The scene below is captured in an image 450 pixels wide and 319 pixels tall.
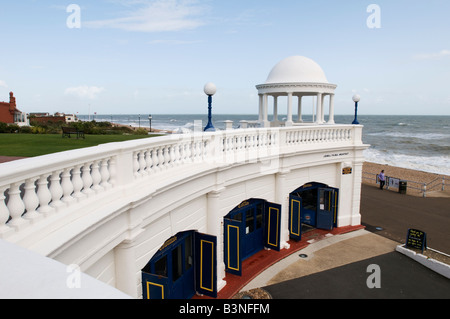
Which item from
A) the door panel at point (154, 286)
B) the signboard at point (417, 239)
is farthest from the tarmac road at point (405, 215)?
the door panel at point (154, 286)

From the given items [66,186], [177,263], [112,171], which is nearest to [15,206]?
[66,186]

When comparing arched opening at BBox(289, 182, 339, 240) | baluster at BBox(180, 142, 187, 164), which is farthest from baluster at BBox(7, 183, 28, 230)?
arched opening at BBox(289, 182, 339, 240)

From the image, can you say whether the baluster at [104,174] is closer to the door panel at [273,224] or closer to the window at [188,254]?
the window at [188,254]

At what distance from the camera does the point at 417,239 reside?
12.9 meters

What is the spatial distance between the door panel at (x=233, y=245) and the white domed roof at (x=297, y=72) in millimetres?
8597

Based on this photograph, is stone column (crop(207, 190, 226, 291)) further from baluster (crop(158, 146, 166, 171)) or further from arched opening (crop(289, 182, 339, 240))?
arched opening (crop(289, 182, 339, 240))

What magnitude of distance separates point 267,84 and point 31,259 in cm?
1511

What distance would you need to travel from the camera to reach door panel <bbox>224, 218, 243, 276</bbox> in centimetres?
1038

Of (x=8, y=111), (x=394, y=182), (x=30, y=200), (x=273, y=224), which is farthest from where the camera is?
(x=394, y=182)

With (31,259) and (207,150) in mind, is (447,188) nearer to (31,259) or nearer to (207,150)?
(207,150)

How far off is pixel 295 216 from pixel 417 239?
486cm

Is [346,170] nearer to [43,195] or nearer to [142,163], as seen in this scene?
[142,163]

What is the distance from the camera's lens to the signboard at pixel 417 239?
12789 mm

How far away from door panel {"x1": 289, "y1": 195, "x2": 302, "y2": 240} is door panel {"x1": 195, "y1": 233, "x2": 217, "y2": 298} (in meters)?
5.16
